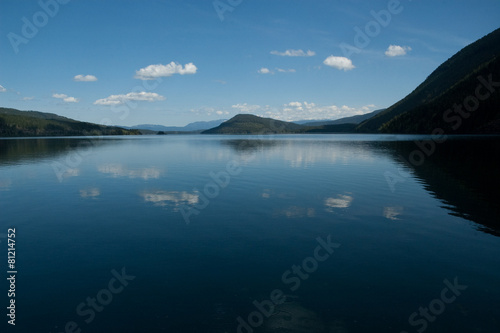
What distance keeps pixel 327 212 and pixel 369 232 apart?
5.20 meters

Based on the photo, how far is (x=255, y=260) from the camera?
15.9 m

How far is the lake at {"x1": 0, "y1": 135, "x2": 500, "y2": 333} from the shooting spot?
36.3 ft

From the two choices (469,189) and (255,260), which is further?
(469,189)

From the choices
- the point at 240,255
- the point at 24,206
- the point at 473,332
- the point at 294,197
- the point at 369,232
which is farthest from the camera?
the point at 294,197

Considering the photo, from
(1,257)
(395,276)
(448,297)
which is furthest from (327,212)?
(1,257)

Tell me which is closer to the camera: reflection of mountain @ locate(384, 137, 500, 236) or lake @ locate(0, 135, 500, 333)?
lake @ locate(0, 135, 500, 333)

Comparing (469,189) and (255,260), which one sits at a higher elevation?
(469,189)

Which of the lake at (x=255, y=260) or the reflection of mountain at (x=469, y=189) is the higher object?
the reflection of mountain at (x=469, y=189)

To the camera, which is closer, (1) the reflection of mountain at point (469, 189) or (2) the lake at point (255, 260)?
(2) the lake at point (255, 260)

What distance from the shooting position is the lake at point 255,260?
1107cm

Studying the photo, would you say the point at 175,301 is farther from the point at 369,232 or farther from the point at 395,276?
the point at 369,232

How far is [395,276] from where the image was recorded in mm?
14016

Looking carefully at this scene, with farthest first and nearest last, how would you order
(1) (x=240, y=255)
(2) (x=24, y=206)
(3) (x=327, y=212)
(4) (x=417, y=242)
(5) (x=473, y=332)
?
(2) (x=24, y=206) < (3) (x=327, y=212) < (4) (x=417, y=242) < (1) (x=240, y=255) < (5) (x=473, y=332)

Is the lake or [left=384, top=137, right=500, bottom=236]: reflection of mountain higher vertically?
[left=384, top=137, right=500, bottom=236]: reflection of mountain
